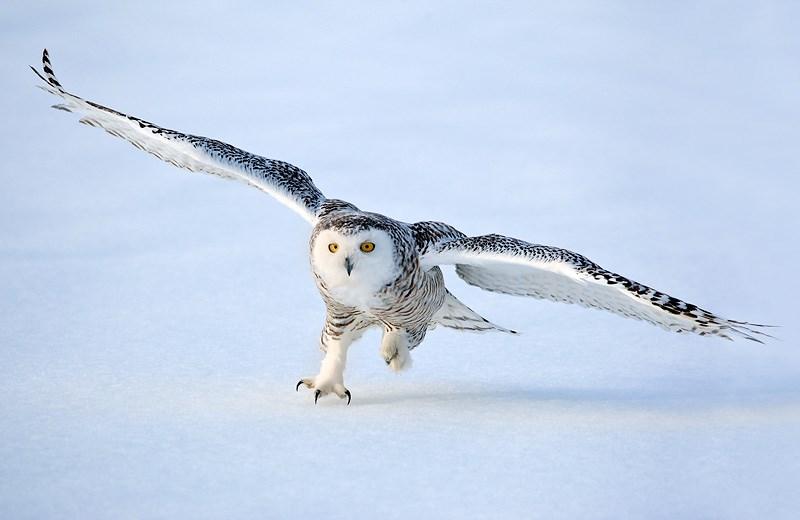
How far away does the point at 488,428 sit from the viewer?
6109 mm

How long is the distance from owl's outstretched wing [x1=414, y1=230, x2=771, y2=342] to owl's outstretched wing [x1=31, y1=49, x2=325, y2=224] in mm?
717

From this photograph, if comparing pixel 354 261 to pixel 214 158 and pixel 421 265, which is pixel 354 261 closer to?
pixel 421 265

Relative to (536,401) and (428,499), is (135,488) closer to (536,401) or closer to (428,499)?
(428,499)

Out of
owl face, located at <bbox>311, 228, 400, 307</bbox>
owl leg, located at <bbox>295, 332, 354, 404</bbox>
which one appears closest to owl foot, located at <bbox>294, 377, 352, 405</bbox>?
owl leg, located at <bbox>295, 332, 354, 404</bbox>

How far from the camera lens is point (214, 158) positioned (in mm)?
6836

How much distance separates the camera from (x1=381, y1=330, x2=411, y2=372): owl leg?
650cm

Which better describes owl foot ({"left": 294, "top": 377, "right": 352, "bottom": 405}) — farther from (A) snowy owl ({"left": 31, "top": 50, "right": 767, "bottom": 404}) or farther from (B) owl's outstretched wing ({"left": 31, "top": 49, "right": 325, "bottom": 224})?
(B) owl's outstretched wing ({"left": 31, "top": 49, "right": 325, "bottom": 224})

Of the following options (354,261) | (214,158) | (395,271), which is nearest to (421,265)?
(395,271)

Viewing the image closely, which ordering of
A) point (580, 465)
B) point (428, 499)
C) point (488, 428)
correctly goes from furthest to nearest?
point (488, 428) → point (580, 465) → point (428, 499)

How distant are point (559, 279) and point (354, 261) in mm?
1081

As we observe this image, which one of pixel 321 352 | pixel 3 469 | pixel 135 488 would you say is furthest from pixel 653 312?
pixel 3 469

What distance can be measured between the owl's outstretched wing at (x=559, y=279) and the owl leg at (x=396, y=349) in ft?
1.44

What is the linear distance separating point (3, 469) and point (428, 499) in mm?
1815

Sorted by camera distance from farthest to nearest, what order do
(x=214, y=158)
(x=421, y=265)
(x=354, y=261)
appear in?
1. (x=214, y=158)
2. (x=421, y=265)
3. (x=354, y=261)
